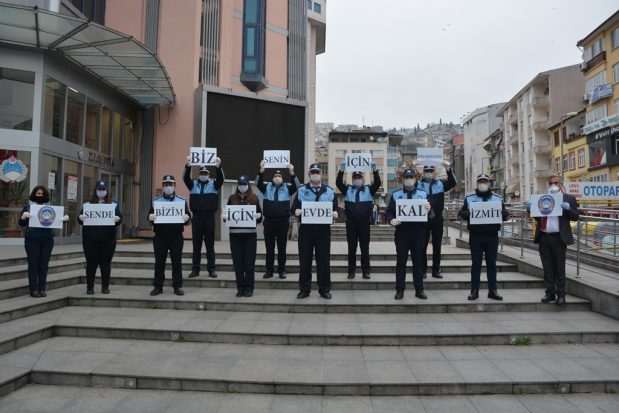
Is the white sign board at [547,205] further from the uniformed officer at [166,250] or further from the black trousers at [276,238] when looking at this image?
the uniformed officer at [166,250]

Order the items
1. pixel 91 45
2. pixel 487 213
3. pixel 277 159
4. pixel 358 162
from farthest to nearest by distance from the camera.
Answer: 1. pixel 91 45
2. pixel 277 159
3. pixel 358 162
4. pixel 487 213

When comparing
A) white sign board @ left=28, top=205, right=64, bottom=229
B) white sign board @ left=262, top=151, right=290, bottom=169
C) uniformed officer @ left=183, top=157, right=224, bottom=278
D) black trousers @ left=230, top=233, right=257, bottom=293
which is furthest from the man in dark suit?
white sign board @ left=28, top=205, right=64, bottom=229

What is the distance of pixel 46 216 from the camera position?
670 cm

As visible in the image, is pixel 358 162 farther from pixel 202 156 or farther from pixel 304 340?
pixel 304 340

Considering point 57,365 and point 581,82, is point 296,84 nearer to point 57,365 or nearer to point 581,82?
point 57,365

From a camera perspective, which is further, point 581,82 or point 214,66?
point 581,82

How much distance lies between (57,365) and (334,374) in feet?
10.5

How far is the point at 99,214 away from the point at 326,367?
482cm

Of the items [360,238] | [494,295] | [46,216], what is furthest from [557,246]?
[46,216]

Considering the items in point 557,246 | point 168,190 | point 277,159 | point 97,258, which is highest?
point 277,159

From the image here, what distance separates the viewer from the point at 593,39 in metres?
Result: 35.9

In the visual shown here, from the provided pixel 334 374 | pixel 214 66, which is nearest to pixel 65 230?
pixel 214 66

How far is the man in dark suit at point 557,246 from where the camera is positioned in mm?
6531

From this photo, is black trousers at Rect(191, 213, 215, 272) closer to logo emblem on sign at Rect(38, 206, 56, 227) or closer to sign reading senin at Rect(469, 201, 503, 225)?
logo emblem on sign at Rect(38, 206, 56, 227)
